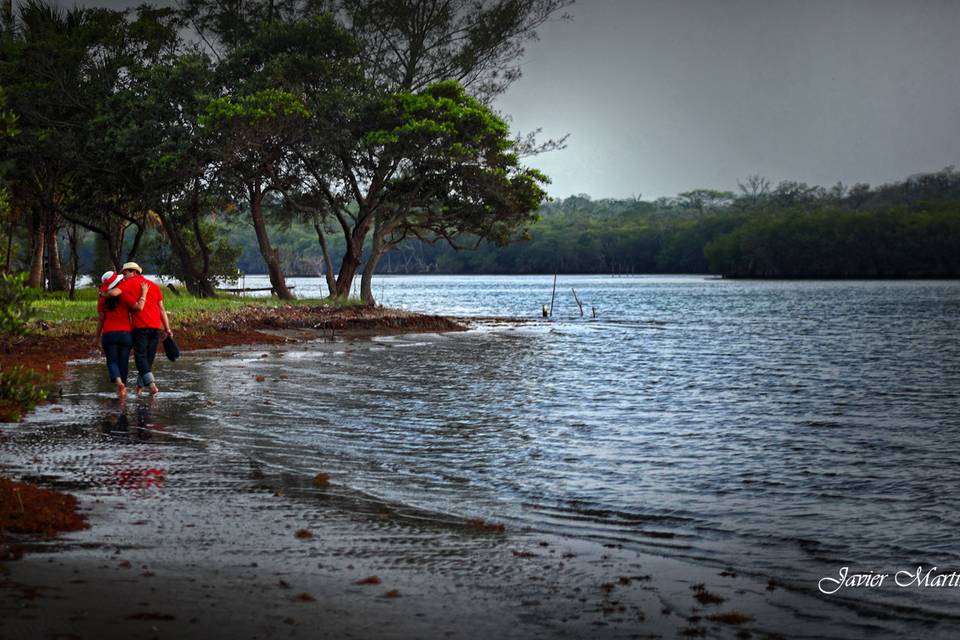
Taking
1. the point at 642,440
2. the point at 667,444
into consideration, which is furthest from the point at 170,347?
the point at 667,444

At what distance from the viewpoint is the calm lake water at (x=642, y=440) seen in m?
8.72

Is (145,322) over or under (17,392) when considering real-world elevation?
over

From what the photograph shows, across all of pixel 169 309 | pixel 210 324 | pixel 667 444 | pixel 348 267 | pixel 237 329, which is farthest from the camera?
pixel 348 267

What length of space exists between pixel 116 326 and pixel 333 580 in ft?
34.7

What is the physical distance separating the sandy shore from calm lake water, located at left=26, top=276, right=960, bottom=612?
2.37 ft

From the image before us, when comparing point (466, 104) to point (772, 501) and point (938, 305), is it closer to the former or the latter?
point (772, 501)

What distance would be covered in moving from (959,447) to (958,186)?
195692mm

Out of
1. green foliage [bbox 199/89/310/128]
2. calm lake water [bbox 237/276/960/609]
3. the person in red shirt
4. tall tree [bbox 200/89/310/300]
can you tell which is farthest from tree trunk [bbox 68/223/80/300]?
the person in red shirt

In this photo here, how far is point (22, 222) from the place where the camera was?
5691cm

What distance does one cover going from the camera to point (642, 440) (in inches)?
561

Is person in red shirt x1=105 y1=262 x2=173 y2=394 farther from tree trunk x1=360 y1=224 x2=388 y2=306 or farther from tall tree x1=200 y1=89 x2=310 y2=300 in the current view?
tree trunk x1=360 y1=224 x2=388 y2=306

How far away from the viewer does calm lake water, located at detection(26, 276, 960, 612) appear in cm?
872

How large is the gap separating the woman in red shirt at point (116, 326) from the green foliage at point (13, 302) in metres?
7.51

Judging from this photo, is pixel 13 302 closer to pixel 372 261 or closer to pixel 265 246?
pixel 265 246
